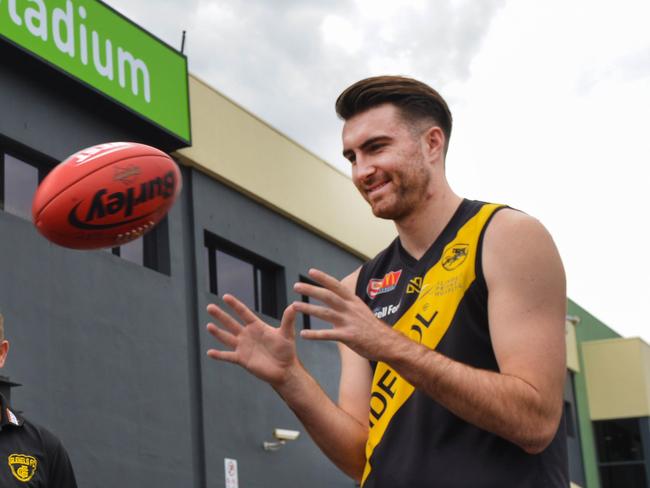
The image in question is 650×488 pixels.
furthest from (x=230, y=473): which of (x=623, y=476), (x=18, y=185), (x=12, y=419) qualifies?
(x=623, y=476)

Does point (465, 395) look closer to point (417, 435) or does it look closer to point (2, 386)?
point (417, 435)

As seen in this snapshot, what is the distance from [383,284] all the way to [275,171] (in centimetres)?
1484

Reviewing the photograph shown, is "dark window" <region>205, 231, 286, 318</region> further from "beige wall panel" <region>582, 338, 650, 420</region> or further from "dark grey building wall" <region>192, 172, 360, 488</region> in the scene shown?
"beige wall panel" <region>582, 338, 650, 420</region>

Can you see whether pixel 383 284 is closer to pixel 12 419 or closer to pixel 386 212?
pixel 386 212

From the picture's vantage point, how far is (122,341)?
13711mm

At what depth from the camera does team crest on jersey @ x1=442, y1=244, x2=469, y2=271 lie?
3317 millimetres

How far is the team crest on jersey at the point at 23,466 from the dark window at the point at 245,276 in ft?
36.6

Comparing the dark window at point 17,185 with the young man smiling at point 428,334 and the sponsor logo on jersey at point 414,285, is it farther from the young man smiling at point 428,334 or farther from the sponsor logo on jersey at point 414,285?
the sponsor logo on jersey at point 414,285

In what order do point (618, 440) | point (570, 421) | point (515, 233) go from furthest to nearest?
point (618, 440) → point (570, 421) → point (515, 233)

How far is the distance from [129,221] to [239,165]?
1162 cm

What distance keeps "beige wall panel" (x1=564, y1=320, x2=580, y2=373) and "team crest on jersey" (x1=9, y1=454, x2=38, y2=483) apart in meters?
25.9

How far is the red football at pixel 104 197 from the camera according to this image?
5707 millimetres

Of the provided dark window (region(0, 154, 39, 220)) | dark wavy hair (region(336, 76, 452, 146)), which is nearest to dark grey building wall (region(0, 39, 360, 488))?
dark window (region(0, 154, 39, 220))

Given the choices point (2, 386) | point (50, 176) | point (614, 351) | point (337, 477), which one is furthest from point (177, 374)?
point (614, 351)
